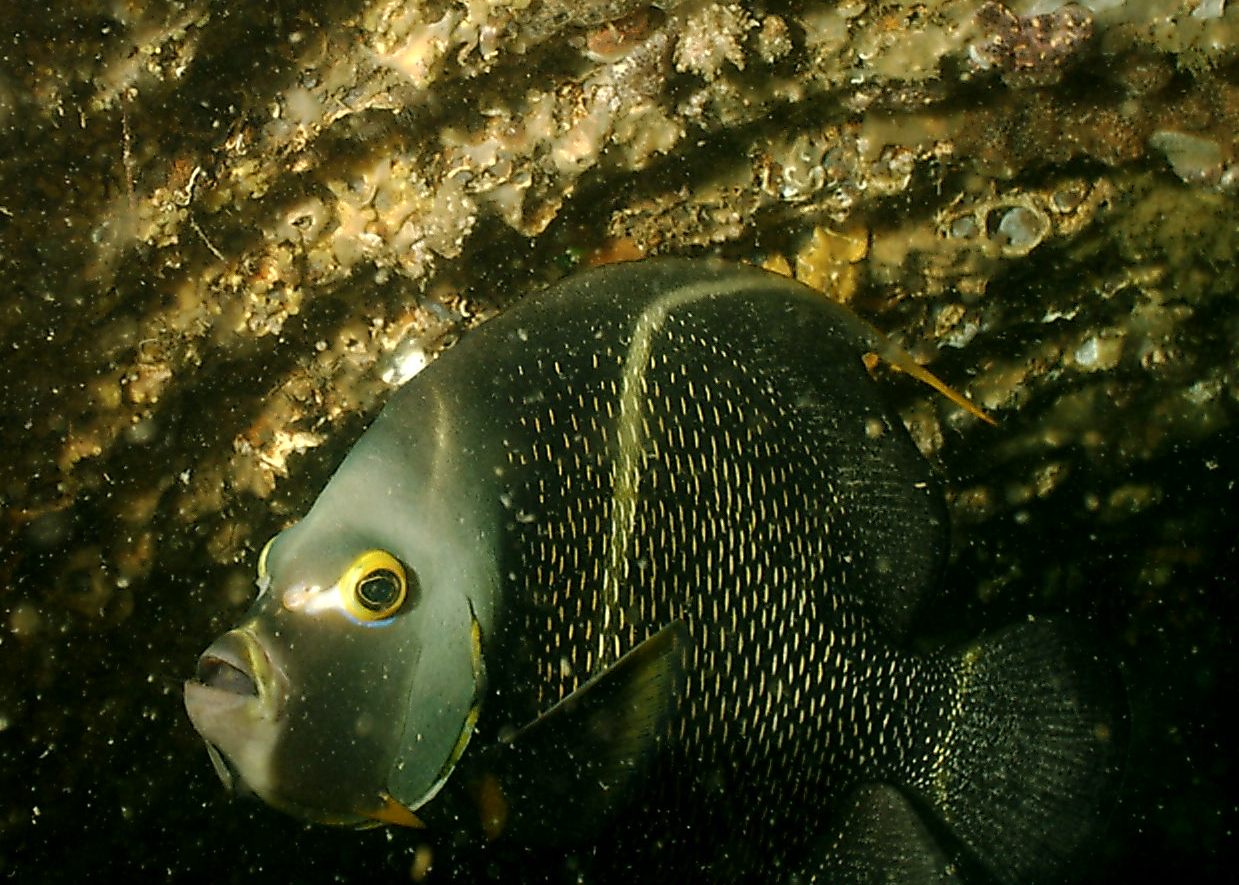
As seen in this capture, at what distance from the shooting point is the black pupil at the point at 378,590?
138cm

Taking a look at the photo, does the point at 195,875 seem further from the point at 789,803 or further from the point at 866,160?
the point at 866,160

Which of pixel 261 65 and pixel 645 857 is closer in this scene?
pixel 645 857

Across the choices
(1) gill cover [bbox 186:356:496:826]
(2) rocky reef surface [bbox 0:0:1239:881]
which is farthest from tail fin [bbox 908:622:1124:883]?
(1) gill cover [bbox 186:356:496:826]

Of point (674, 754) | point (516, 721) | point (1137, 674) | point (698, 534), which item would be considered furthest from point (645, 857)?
point (1137, 674)

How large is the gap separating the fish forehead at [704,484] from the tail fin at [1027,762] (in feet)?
1.58

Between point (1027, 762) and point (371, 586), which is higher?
point (371, 586)

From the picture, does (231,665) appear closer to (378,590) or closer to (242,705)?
(242,705)

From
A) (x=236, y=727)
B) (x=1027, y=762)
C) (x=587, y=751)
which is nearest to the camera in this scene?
(x=236, y=727)

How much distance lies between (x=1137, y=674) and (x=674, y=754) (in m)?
2.46

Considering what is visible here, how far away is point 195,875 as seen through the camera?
9.04 ft

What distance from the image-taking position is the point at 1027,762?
196 cm

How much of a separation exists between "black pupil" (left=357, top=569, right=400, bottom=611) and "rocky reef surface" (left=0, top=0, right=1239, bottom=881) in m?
0.95

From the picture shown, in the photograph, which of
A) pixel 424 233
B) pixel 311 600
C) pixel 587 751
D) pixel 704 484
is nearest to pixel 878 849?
pixel 587 751

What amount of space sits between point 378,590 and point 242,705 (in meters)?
0.26
